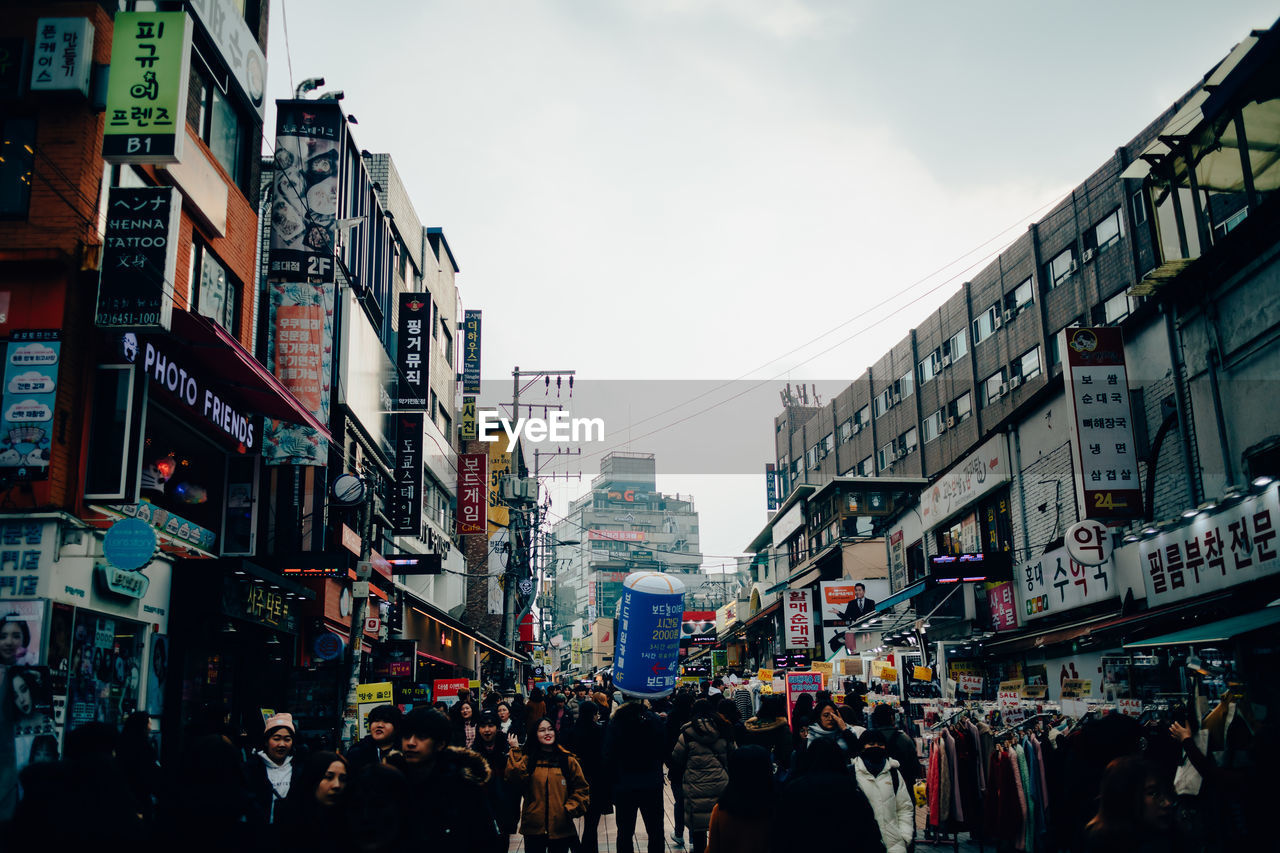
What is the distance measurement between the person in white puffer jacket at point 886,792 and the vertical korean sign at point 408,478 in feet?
66.4

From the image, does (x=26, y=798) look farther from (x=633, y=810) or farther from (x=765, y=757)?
(x=633, y=810)

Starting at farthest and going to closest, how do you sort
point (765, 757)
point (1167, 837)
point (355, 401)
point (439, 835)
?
point (355, 401) → point (765, 757) → point (439, 835) → point (1167, 837)

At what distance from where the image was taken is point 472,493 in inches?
1469

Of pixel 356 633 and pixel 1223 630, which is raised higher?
pixel 356 633

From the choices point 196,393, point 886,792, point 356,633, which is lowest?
point 886,792

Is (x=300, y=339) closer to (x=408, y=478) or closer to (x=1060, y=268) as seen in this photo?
(x=408, y=478)

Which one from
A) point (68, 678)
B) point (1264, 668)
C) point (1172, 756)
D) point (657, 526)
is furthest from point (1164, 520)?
point (657, 526)

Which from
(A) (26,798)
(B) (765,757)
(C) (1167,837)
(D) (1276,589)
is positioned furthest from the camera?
(D) (1276,589)

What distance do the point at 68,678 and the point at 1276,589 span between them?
14.2 m

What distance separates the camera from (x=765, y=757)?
6527 mm

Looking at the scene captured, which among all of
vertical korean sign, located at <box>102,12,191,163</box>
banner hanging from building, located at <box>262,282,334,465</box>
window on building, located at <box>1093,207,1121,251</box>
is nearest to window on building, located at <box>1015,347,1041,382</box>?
window on building, located at <box>1093,207,1121,251</box>

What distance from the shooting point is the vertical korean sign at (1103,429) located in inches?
680

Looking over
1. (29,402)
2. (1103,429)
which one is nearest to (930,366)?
(1103,429)

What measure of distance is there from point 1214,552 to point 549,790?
9721 millimetres
